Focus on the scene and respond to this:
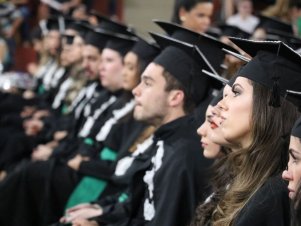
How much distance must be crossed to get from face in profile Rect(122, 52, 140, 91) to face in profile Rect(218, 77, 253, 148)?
202 cm

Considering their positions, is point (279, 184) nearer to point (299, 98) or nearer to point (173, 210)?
point (299, 98)

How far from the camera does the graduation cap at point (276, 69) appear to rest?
274 cm

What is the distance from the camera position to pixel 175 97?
12.8ft

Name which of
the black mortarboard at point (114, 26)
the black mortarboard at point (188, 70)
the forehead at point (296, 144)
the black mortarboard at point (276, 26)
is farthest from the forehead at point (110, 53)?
the forehead at point (296, 144)

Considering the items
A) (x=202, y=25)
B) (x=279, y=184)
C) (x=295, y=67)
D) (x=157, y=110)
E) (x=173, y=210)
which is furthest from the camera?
(x=202, y=25)

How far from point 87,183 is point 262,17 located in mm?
2200

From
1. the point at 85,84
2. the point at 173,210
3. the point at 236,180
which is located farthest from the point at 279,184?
the point at 85,84

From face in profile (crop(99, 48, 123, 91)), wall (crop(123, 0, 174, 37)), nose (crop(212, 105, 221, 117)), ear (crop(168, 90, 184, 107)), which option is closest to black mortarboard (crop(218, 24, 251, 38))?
face in profile (crop(99, 48, 123, 91))

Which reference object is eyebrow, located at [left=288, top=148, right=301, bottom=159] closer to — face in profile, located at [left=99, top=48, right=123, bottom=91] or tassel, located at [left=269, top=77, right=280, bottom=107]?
tassel, located at [left=269, top=77, right=280, bottom=107]

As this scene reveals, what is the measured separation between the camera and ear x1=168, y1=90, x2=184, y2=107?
3896 mm

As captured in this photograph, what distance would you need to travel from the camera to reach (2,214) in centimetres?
527

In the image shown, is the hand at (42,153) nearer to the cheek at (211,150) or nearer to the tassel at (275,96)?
the cheek at (211,150)

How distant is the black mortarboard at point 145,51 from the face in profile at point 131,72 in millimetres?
40

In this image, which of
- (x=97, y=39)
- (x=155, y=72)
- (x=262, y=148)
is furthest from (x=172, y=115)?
(x=97, y=39)
